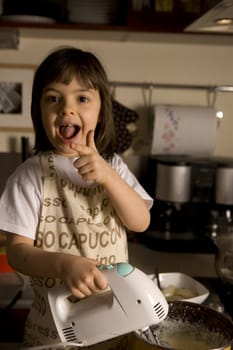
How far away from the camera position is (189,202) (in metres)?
1.52

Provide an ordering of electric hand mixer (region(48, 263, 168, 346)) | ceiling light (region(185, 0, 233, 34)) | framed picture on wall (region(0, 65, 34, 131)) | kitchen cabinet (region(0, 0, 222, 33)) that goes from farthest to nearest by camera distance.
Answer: framed picture on wall (region(0, 65, 34, 131)) < kitchen cabinet (region(0, 0, 222, 33)) < ceiling light (region(185, 0, 233, 34)) < electric hand mixer (region(48, 263, 168, 346))

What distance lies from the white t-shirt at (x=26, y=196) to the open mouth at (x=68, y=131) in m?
0.08

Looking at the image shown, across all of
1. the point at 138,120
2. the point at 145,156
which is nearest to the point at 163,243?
the point at 145,156

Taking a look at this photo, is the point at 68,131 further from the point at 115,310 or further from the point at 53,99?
the point at 115,310

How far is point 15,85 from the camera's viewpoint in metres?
1.61

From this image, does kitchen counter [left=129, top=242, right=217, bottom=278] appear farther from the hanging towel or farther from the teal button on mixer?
the teal button on mixer

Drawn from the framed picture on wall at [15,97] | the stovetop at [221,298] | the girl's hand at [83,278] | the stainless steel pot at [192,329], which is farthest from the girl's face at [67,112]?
the framed picture on wall at [15,97]

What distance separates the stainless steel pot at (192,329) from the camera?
754mm

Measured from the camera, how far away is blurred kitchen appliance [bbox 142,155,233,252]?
146 centimetres

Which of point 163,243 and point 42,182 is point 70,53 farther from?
point 163,243

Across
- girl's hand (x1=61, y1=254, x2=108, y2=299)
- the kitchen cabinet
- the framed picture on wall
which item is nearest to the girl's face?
girl's hand (x1=61, y1=254, x2=108, y2=299)

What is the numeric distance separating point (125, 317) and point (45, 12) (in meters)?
1.04

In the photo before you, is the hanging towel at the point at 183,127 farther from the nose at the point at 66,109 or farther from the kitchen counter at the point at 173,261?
the nose at the point at 66,109

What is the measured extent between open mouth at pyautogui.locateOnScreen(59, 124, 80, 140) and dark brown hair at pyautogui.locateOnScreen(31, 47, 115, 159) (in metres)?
0.07
